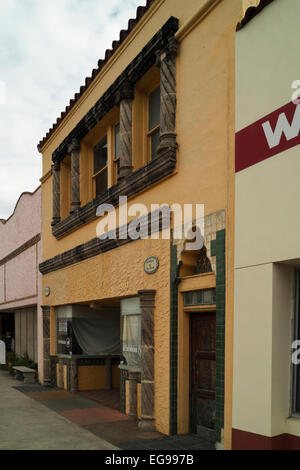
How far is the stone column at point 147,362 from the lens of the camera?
26.6 ft

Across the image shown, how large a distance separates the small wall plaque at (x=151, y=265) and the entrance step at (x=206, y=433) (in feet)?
8.92

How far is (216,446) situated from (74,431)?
9.38 ft

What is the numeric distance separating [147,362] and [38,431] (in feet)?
7.38

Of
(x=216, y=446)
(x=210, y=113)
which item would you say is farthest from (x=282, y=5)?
(x=216, y=446)

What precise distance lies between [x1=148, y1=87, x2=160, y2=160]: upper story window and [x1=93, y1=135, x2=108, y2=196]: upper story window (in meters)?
2.48

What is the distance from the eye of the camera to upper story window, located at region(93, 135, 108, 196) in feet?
39.9

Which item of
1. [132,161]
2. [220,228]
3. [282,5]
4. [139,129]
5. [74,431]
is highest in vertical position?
[282,5]

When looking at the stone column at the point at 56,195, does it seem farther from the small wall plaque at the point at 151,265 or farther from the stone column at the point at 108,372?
the small wall plaque at the point at 151,265

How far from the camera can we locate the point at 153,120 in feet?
31.4

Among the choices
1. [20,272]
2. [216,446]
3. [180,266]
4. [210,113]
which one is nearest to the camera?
[216,446]
